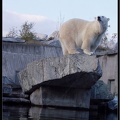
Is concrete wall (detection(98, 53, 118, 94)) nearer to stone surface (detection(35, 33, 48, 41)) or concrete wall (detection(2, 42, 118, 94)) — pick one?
concrete wall (detection(2, 42, 118, 94))

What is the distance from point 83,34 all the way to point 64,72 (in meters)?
0.55

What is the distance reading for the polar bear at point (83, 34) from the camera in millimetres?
4543

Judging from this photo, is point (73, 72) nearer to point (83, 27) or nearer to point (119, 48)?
point (83, 27)

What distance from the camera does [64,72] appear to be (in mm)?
4867

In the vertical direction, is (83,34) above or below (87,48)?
above

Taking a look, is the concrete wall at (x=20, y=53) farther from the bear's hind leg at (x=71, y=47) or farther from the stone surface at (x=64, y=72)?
the bear's hind leg at (x=71, y=47)

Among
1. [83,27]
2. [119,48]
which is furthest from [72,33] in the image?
[119,48]

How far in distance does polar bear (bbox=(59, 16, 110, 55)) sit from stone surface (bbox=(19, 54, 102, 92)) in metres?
0.11

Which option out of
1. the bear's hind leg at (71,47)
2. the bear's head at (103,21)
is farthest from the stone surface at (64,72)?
the bear's head at (103,21)

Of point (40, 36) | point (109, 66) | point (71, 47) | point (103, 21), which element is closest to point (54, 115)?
point (71, 47)

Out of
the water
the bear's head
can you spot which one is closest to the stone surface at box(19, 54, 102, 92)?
the bear's head

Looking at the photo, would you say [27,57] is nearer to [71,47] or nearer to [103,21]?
[71,47]

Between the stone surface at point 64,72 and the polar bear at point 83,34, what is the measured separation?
0.36ft

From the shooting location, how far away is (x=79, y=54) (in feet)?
15.0
